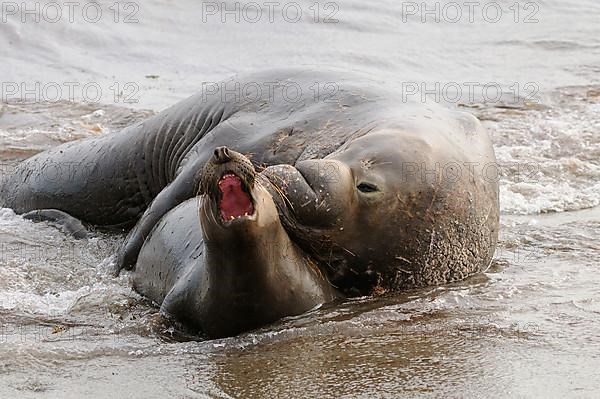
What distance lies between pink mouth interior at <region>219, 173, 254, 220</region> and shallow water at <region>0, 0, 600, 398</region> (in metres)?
0.58

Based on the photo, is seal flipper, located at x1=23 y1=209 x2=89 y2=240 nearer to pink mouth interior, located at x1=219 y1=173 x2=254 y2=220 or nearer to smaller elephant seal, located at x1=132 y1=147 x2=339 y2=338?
smaller elephant seal, located at x1=132 y1=147 x2=339 y2=338

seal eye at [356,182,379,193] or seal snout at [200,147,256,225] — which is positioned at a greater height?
seal snout at [200,147,256,225]

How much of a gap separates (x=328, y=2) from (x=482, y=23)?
7.61 ft

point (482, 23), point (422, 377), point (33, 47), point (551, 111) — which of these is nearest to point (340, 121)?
point (422, 377)

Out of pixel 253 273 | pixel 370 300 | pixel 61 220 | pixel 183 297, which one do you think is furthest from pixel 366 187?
pixel 61 220

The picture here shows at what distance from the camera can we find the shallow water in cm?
461

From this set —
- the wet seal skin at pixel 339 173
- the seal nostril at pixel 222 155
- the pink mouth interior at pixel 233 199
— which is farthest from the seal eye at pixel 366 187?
the seal nostril at pixel 222 155

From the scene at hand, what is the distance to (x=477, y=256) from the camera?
6066 millimetres

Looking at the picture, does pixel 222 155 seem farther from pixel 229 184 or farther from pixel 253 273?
pixel 253 273

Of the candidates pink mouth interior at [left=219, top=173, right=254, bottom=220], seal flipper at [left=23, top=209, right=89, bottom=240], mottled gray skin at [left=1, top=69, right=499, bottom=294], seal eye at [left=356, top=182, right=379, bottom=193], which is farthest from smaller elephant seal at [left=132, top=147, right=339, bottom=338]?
seal flipper at [left=23, top=209, right=89, bottom=240]

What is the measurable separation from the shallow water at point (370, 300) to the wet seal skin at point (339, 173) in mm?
191

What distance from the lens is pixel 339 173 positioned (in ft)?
18.2

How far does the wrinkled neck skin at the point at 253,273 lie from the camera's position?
5008 millimetres

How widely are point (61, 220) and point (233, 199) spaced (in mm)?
3340
